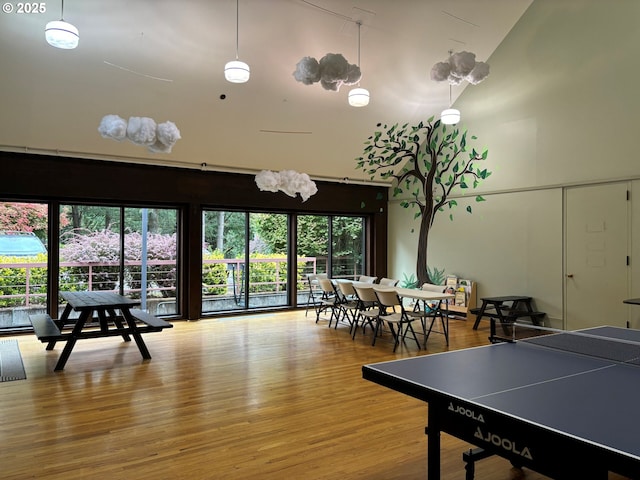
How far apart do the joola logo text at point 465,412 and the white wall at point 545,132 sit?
6025mm

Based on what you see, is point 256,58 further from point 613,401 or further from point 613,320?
point 613,320

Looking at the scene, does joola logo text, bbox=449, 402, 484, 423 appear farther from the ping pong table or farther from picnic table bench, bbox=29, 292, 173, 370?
picnic table bench, bbox=29, 292, 173, 370

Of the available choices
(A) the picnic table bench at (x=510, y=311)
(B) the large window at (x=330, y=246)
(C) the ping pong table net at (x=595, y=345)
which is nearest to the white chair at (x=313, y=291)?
(B) the large window at (x=330, y=246)

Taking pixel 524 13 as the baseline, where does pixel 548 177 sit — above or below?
below

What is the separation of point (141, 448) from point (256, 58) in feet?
17.2

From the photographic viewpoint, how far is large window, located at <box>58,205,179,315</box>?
25.0 ft

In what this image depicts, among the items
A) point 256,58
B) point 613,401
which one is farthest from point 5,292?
point 613,401

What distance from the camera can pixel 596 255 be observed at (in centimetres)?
702

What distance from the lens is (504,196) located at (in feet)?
27.7

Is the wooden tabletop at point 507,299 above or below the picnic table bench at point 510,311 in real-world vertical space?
above

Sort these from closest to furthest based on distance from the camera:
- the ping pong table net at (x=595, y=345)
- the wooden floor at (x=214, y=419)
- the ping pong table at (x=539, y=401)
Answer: the ping pong table at (x=539, y=401)
the ping pong table net at (x=595, y=345)
the wooden floor at (x=214, y=419)

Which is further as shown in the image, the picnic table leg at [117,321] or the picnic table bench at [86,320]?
the picnic table leg at [117,321]

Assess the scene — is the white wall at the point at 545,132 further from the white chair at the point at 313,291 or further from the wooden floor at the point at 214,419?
the wooden floor at the point at 214,419

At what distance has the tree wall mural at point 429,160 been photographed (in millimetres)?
8602
